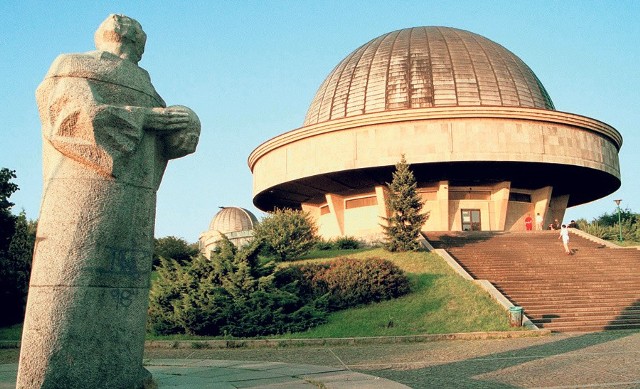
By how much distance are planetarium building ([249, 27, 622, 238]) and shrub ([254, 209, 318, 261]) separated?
8971mm

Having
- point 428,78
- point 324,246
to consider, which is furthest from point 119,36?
point 428,78

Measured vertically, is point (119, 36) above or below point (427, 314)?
above

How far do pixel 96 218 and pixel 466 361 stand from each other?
7347 mm

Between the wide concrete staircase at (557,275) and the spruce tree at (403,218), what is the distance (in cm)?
218

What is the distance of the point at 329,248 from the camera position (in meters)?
29.6

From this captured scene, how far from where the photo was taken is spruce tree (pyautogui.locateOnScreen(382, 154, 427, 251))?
947 inches

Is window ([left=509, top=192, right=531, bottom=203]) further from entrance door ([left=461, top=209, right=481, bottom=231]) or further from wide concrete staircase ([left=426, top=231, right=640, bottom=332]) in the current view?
wide concrete staircase ([left=426, top=231, right=640, bottom=332])

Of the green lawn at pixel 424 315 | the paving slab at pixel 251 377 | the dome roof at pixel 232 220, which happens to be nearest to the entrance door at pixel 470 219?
the green lawn at pixel 424 315

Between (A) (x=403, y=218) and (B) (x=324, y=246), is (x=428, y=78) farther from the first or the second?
(A) (x=403, y=218)

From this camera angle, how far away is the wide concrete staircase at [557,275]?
53.9 feet

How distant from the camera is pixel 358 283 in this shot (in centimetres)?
1739

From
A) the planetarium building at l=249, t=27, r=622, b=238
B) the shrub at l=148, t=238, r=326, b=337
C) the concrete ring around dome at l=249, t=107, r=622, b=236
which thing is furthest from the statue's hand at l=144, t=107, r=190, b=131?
the concrete ring around dome at l=249, t=107, r=622, b=236

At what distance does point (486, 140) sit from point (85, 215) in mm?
30317

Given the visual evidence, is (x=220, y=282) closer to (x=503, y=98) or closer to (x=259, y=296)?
(x=259, y=296)
